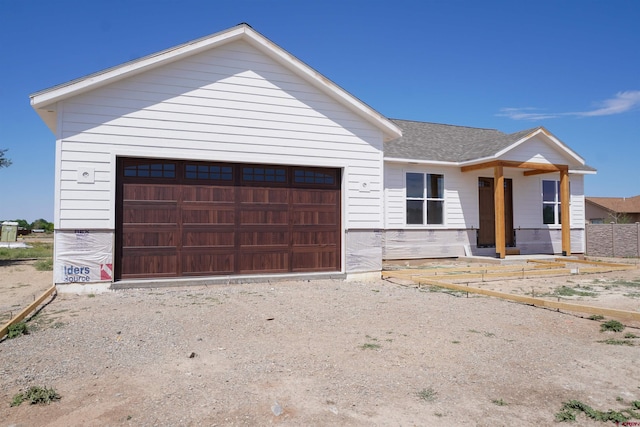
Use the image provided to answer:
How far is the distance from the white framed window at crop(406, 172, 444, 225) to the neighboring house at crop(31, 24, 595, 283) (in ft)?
12.2

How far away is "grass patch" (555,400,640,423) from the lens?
339 centimetres

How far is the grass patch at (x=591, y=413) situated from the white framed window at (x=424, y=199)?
11.5 meters

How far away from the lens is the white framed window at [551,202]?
57.0 feet

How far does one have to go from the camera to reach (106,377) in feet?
14.0

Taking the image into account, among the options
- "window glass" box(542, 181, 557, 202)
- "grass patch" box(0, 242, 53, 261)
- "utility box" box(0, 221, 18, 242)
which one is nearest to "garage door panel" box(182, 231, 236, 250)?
"grass patch" box(0, 242, 53, 261)

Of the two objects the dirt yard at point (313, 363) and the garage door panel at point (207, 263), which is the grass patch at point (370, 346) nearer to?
the dirt yard at point (313, 363)

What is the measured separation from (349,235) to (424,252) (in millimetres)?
5063

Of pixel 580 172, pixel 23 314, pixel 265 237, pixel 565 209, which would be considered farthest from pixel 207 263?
pixel 580 172

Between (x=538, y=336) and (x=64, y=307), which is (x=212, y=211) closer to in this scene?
(x=64, y=307)

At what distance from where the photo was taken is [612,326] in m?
6.09

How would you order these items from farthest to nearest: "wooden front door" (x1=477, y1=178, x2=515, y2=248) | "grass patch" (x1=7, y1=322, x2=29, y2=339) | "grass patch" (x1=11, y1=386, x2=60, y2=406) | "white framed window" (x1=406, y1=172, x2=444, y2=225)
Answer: "wooden front door" (x1=477, y1=178, x2=515, y2=248)
"white framed window" (x1=406, y1=172, x2=444, y2=225)
"grass patch" (x1=7, y1=322, x2=29, y2=339)
"grass patch" (x1=11, y1=386, x2=60, y2=406)

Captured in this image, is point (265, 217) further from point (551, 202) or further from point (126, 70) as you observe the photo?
point (551, 202)

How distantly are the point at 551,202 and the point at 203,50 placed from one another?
1451 centimetres

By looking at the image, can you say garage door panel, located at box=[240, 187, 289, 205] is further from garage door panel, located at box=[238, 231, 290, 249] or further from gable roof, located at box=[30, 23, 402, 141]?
gable roof, located at box=[30, 23, 402, 141]
